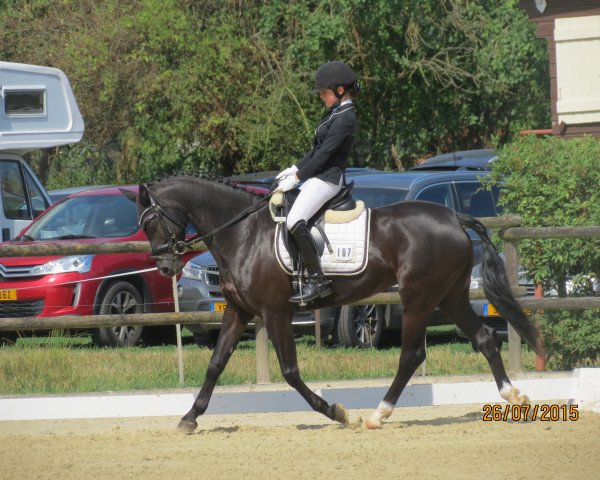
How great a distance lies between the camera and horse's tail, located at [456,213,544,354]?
382 inches

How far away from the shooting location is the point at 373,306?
14.1 meters

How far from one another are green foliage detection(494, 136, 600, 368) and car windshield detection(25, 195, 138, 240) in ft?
18.3

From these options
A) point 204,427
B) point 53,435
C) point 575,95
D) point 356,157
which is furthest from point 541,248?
point 356,157

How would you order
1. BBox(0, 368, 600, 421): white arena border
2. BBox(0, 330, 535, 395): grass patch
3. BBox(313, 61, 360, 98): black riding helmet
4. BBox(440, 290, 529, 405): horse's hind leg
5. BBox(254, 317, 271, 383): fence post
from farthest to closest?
BBox(0, 330, 535, 395): grass patch
BBox(254, 317, 271, 383): fence post
BBox(0, 368, 600, 421): white arena border
BBox(440, 290, 529, 405): horse's hind leg
BBox(313, 61, 360, 98): black riding helmet

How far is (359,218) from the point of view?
9.36 metres

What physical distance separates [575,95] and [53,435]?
12508 millimetres

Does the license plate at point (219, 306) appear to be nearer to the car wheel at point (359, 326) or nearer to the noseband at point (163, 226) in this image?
the car wheel at point (359, 326)

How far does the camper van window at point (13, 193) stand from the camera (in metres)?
16.6

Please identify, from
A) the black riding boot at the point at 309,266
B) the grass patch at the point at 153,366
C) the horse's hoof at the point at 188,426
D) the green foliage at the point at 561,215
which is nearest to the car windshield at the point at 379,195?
the grass patch at the point at 153,366

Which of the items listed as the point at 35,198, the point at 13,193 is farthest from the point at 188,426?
the point at 35,198

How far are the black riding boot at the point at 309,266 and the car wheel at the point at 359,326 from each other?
15.8 feet

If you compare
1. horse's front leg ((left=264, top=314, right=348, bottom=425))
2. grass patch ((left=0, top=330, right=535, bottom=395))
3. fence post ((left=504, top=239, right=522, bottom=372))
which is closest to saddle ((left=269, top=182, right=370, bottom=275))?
horse's front leg ((left=264, top=314, right=348, bottom=425))
